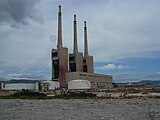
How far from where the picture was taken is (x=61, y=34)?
127m

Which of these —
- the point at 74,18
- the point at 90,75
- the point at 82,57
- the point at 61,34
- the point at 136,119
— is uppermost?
the point at 74,18

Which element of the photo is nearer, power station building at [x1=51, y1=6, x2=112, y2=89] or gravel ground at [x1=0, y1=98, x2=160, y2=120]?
gravel ground at [x1=0, y1=98, x2=160, y2=120]

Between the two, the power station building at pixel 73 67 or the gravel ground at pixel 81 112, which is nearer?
the gravel ground at pixel 81 112

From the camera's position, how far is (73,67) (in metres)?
138

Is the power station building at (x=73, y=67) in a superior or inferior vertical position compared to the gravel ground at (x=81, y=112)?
superior

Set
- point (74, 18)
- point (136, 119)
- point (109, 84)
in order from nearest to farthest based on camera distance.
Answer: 1. point (136, 119)
2. point (74, 18)
3. point (109, 84)

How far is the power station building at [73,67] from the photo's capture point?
126250 mm

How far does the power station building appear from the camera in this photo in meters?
126

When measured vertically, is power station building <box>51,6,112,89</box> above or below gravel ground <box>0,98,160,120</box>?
above

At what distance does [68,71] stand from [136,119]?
113517 millimetres

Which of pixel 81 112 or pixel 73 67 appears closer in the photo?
pixel 81 112

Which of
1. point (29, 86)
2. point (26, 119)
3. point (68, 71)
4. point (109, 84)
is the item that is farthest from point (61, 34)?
point (26, 119)

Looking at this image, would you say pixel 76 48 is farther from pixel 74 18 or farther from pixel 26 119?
pixel 26 119

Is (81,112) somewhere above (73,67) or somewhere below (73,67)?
below
